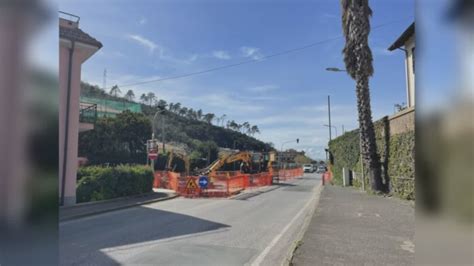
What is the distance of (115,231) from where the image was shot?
1010cm

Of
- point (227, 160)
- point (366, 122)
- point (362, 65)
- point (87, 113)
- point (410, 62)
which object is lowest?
point (227, 160)

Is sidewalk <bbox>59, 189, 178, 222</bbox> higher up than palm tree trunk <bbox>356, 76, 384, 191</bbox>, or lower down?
lower down

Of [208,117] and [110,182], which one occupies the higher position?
[208,117]

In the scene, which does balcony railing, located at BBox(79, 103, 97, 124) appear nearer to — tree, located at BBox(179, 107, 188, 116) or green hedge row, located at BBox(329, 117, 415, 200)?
green hedge row, located at BBox(329, 117, 415, 200)

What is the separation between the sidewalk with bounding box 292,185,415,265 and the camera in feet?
20.1

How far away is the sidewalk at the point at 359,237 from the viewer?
6.13 meters

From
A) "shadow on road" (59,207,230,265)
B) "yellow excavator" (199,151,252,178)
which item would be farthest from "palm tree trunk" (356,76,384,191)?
"yellow excavator" (199,151,252,178)

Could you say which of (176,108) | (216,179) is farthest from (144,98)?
(216,179)

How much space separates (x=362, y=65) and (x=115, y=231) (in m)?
13.8

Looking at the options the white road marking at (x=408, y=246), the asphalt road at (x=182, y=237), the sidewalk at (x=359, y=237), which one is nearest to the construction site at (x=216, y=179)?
the asphalt road at (x=182, y=237)

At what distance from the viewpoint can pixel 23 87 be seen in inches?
45.4

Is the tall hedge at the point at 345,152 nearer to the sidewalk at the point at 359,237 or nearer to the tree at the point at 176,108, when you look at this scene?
the sidewalk at the point at 359,237

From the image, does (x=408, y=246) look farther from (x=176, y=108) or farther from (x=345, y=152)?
(x=176, y=108)

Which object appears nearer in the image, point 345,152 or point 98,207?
point 98,207
